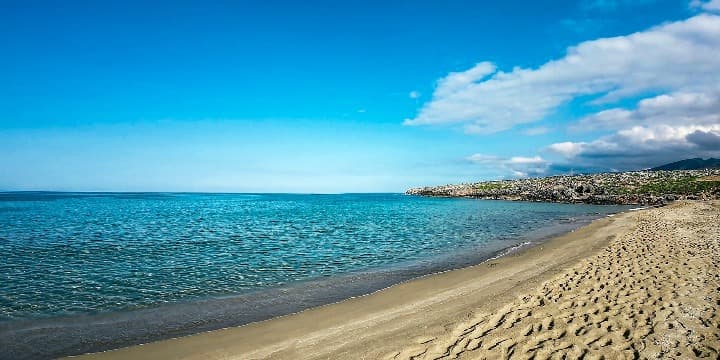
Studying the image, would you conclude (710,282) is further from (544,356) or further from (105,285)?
(105,285)

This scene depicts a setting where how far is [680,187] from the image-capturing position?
252ft

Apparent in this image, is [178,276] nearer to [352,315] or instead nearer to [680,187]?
[352,315]

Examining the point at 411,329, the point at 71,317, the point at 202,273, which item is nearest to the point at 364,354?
the point at 411,329

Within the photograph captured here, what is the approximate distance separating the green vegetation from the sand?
72597 mm

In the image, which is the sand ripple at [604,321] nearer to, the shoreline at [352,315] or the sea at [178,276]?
the shoreline at [352,315]

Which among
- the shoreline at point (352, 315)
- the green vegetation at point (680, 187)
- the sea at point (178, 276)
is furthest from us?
the green vegetation at point (680, 187)

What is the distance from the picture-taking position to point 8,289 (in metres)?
14.7

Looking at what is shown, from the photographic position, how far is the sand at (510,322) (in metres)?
8.09

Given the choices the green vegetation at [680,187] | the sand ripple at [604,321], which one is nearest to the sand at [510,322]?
the sand ripple at [604,321]

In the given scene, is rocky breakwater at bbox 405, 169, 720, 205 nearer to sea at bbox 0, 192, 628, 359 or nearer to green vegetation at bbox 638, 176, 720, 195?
green vegetation at bbox 638, 176, 720, 195

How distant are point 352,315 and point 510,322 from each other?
178 inches

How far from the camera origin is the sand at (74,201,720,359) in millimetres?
8086

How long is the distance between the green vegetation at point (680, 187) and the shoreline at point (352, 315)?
72425mm

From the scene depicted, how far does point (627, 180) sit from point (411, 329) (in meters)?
112
